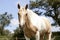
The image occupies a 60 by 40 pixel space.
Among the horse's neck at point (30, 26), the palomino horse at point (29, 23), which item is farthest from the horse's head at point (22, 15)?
the horse's neck at point (30, 26)

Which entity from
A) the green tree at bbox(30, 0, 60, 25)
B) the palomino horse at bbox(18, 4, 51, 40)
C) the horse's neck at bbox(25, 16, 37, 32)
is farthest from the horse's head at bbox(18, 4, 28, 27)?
the green tree at bbox(30, 0, 60, 25)

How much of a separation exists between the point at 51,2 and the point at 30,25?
2438 centimetres

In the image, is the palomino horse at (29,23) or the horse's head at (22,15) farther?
the palomino horse at (29,23)

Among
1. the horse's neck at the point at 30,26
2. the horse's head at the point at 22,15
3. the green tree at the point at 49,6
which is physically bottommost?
the green tree at the point at 49,6

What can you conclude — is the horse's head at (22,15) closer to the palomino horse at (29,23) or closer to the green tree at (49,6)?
the palomino horse at (29,23)

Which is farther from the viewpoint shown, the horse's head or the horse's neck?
the horse's neck

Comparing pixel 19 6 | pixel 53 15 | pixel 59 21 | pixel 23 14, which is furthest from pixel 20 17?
pixel 53 15

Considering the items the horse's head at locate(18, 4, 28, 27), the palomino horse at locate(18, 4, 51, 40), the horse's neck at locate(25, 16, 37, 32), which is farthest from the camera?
the horse's neck at locate(25, 16, 37, 32)

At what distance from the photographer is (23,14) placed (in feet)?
18.5

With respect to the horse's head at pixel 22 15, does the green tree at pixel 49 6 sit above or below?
below

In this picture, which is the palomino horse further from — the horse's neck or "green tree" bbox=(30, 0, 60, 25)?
"green tree" bbox=(30, 0, 60, 25)

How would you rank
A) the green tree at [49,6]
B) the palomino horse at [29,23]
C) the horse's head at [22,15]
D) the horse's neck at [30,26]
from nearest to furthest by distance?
the horse's head at [22,15], the palomino horse at [29,23], the horse's neck at [30,26], the green tree at [49,6]

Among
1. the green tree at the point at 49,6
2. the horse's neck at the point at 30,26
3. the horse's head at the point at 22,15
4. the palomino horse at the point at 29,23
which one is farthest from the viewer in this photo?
the green tree at the point at 49,6

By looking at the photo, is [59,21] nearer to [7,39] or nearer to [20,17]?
[7,39]
